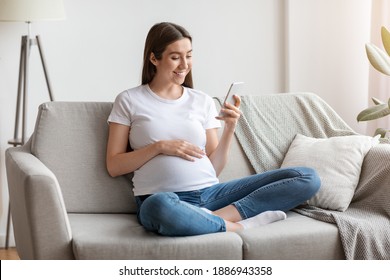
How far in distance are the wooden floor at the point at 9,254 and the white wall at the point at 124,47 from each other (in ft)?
0.28

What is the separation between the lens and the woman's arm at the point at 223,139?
2.84 meters

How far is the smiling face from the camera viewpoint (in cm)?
285

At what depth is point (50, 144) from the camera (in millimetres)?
2910

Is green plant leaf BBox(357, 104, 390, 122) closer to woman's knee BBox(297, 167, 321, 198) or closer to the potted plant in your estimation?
the potted plant

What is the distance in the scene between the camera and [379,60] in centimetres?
350

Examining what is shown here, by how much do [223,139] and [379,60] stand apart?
1007 mm

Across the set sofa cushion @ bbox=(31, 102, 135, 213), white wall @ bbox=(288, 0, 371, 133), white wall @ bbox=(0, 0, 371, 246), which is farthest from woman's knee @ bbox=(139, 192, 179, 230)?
white wall @ bbox=(288, 0, 371, 133)

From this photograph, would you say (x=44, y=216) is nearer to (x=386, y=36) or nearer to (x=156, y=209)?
(x=156, y=209)

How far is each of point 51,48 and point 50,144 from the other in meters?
1.01

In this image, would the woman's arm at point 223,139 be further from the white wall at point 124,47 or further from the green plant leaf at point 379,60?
the white wall at point 124,47

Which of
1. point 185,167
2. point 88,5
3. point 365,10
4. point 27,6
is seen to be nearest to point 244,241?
point 185,167

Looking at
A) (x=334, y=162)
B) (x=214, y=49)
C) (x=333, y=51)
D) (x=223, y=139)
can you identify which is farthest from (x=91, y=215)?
(x=333, y=51)

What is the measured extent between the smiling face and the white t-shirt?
0.09 metres

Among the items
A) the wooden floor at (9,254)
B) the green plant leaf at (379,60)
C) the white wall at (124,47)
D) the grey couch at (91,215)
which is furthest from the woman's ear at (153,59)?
the wooden floor at (9,254)
